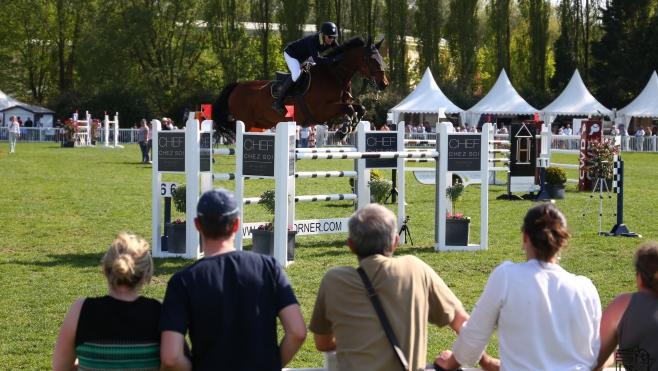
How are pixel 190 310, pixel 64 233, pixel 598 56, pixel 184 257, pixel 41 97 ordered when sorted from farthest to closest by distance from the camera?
pixel 41 97 < pixel 598 56 < pixel 64 233 < pixel 184 257 < pixel 190 310

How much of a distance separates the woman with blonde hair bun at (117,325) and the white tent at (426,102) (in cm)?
3823

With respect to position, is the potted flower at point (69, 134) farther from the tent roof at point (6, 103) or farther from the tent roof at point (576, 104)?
the tent roof at point (576, 104)

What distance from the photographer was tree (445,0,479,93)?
5259 cm

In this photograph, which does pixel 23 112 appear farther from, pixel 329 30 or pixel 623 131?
pixel 329 30

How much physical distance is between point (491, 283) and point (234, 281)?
38.0 inches

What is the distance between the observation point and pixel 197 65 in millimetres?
54062

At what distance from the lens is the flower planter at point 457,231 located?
9461 millimetres

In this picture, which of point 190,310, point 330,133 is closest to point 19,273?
point 190,310

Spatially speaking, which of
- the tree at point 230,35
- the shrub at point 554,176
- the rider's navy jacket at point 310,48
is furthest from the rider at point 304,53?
the tree at point 230,35

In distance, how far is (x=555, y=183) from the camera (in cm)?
1662

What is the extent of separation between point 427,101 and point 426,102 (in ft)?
0.28

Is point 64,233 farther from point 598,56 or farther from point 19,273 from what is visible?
point 598,56

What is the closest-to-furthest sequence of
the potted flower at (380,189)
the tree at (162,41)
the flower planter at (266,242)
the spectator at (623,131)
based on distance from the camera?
the flower planter at (266,242) → the potted flower at (380,189) → the spectator at (623,131) → the tree at (162,41)

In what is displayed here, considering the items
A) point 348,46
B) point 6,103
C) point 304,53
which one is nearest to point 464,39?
point 6,103
